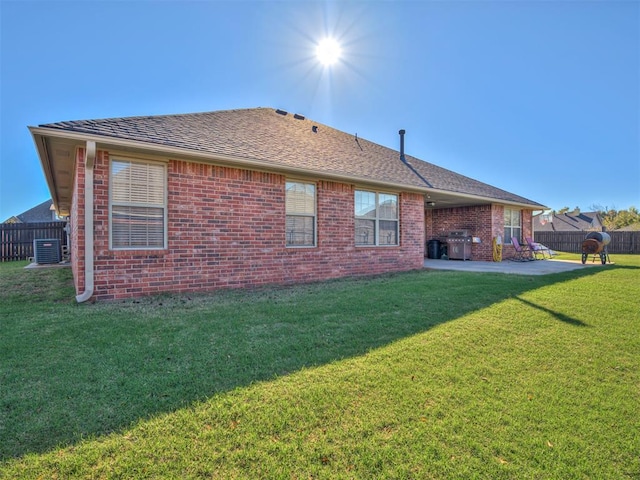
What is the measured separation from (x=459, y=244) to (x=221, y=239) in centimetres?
1115

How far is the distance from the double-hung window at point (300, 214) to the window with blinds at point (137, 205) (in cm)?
281

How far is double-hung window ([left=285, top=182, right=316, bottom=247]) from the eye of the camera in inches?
308

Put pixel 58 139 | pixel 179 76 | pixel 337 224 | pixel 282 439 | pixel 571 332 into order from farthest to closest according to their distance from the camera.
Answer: pixel 179 76
pixel 337 224
pixel 58 139
pixel 571 332
pixel 282 439

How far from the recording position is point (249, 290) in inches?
265

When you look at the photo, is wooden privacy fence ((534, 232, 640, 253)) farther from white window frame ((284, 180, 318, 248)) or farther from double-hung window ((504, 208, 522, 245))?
white window frame ((284, 180, 318, 248))

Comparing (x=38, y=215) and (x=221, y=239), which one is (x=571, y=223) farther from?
(x=38, y=215)

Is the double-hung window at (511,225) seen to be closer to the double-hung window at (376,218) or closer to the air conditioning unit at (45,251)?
the double-hung window at (376,218)

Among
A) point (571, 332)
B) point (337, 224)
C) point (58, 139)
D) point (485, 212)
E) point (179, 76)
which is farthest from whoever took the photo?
point (485, 212)

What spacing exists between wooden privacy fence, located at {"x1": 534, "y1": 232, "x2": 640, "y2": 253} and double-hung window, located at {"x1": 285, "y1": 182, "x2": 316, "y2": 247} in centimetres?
2117

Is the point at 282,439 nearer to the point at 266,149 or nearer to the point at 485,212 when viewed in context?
the point at 266,149

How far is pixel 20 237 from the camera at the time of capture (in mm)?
15781

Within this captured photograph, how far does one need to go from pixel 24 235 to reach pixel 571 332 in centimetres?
2165

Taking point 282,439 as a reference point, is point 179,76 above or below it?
above

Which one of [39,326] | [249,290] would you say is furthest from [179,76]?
[39,326]
